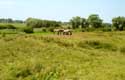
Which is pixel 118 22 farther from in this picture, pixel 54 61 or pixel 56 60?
pixel 54 61

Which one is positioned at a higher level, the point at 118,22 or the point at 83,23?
the point at 118,22

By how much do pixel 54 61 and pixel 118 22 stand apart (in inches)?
1523

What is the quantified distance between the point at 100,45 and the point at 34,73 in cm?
920

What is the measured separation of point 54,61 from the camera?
44.4 ft

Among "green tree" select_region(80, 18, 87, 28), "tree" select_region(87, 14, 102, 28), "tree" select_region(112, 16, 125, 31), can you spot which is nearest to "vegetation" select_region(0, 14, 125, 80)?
"tree" select_region(112, 16, 125, 31)

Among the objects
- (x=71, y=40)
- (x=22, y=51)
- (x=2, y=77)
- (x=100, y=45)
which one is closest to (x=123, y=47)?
(x=100, y=45)

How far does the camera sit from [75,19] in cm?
5053

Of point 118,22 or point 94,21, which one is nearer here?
point 118,22

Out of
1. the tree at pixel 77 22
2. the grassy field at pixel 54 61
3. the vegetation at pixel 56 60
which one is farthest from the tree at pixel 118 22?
the grassy field at pixel 54 61

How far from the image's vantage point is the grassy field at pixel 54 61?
1143cm

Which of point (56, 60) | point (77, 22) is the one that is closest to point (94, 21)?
point (77, 22)

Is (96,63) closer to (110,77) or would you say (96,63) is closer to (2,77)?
(110,77)

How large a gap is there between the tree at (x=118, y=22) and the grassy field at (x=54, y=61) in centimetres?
3067

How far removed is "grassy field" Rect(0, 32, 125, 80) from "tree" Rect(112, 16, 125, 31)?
101ft
